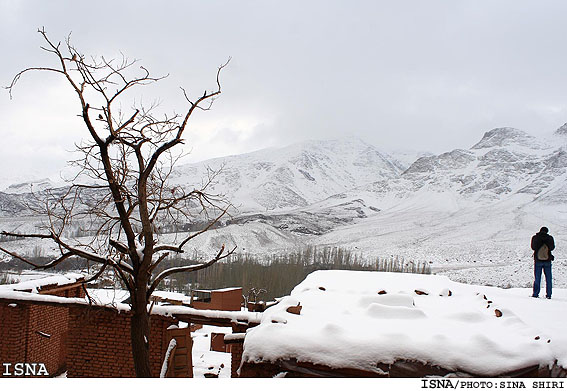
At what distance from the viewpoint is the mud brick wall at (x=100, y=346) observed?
905cm

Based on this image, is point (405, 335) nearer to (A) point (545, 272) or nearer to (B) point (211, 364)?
(A) point (545, 272)

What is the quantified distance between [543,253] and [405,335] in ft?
17.5

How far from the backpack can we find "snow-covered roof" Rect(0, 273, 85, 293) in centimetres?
1161

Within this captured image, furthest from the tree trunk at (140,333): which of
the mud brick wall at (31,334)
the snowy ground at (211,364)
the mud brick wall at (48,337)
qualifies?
the snowy ground at (211,364)

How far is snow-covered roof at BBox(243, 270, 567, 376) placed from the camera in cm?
454

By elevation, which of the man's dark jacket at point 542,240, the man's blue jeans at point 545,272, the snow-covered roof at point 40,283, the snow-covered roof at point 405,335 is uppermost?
the man's dark jacket at point 542,240

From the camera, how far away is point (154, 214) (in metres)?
5.77

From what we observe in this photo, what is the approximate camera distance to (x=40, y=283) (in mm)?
12070

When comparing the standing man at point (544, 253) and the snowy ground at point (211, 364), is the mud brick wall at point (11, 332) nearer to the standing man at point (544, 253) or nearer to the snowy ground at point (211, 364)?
the snowy ground at point (211, 364)

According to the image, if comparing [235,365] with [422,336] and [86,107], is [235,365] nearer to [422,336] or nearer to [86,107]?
[422,336]

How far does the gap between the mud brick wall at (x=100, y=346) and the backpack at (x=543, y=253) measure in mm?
7965

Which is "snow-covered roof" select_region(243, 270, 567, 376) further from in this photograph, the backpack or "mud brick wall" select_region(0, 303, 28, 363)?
"mud brick wall" select_region(0, 303, 28, 363)
